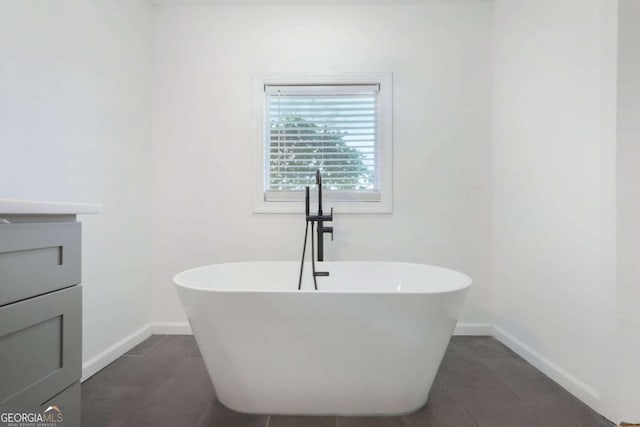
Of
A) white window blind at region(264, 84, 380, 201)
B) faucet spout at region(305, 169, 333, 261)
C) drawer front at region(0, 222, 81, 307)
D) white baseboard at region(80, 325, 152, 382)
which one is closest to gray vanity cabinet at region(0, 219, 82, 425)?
drawer front at region(0, 222, 81, 307)

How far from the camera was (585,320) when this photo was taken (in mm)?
1499

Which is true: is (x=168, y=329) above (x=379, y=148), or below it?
below

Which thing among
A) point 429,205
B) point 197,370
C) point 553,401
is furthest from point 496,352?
point 197,370

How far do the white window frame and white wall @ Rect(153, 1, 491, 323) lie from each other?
0.18 ft

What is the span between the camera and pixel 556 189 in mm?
1700

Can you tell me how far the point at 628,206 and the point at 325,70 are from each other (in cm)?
200

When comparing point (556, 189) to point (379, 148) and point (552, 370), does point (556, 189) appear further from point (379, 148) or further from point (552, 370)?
point (379, 148)

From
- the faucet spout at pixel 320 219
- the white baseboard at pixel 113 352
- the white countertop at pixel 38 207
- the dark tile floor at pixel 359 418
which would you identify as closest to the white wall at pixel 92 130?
the white baseboard at pixel 113 352

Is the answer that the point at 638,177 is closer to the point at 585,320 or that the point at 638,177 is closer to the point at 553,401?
the point at 585,320

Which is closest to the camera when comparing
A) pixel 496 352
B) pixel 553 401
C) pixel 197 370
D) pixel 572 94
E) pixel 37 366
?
pixel 37 366

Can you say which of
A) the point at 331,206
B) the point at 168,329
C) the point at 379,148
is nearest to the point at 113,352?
the point at 168,329

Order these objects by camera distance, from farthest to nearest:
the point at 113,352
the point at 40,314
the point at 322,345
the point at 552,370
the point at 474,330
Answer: the point at 474,330, the point at 113,352, the point at 552,370, the point at 322,345, the point at 40,314

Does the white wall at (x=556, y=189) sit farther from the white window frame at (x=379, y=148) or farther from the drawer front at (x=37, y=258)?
the drawer front at (x=37, y=258)

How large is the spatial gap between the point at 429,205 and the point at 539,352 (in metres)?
1.15
